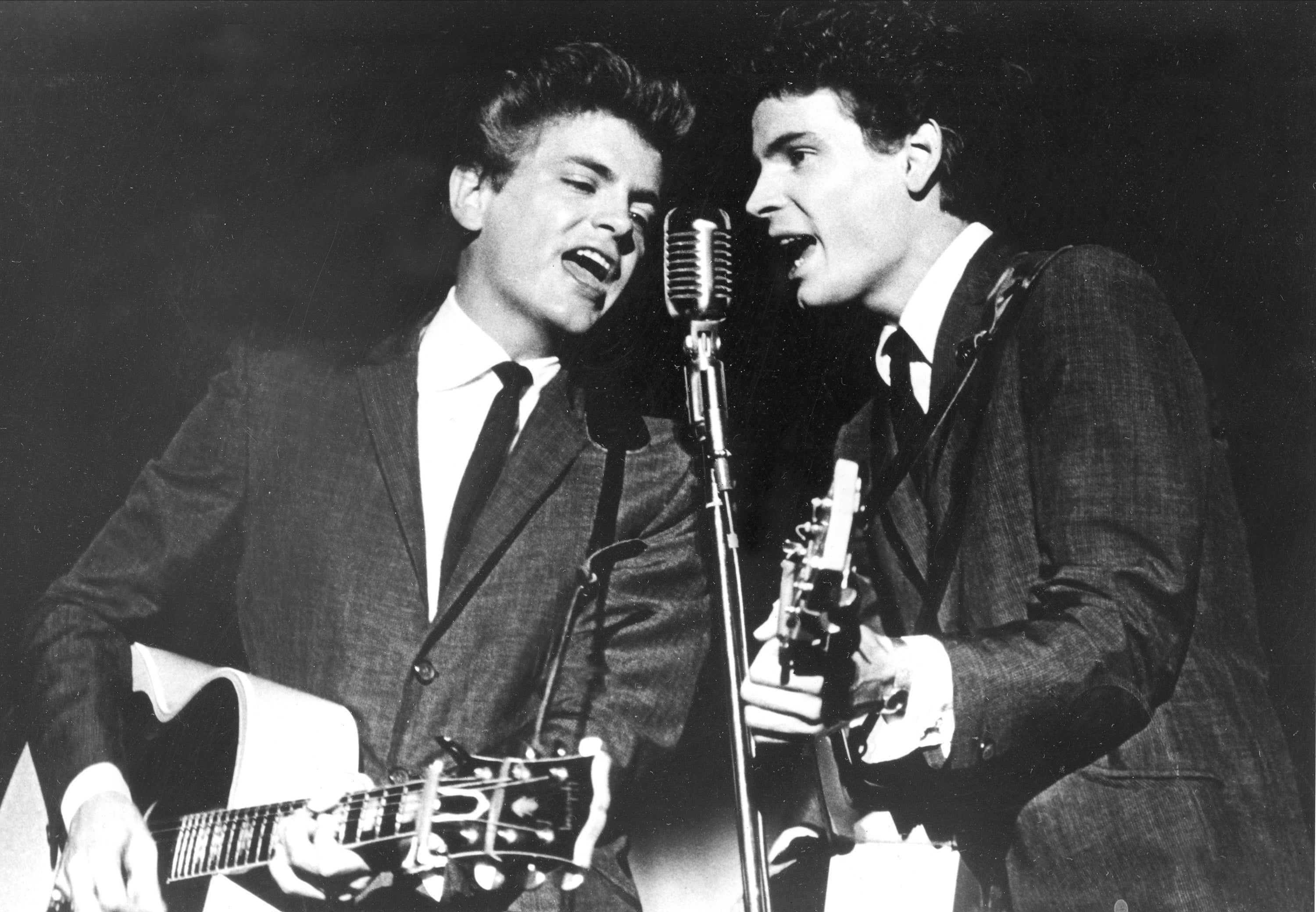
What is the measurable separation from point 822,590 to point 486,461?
2.67ft

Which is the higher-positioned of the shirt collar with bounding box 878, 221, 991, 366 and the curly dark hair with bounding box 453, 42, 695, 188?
the curly dark hair with bounding box 453, 42, 695, 188

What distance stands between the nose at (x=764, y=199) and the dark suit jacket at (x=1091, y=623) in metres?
0.47

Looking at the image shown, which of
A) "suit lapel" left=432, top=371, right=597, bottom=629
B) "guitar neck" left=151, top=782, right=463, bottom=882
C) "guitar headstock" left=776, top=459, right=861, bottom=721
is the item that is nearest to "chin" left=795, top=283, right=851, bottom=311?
"suit lapel" left=432, top=371, right=597, bottom=629

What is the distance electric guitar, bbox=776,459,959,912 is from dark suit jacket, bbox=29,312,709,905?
0.32 m

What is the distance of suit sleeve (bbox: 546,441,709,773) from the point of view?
217 cm

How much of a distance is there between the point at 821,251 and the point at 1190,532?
88cm

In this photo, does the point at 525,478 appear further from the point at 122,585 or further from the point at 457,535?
the point at 122,585

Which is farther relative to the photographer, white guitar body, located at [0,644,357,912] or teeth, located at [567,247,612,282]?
Result: teeth, located at [567,247,612,282]

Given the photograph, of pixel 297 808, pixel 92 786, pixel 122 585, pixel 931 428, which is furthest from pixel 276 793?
pixel 931 428

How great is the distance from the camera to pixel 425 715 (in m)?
2.16

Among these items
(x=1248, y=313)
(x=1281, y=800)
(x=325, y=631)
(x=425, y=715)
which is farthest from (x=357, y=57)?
(x=1281, y=800)

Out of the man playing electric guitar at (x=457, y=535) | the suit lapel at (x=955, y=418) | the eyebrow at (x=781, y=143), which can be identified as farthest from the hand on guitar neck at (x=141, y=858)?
the eyebrow at (x=781, y=143)

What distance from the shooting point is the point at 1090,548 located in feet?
6.63

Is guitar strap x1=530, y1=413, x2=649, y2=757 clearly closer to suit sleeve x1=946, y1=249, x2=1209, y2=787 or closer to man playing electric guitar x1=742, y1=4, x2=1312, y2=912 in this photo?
man playing electric guitar x1=742, y1=4, x2=1312, y2=912
